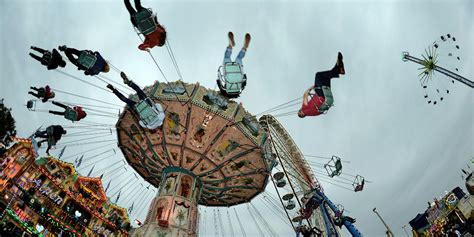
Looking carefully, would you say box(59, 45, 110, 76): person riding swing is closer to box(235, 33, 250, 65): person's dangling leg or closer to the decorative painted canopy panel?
the decorative painted canopy panel

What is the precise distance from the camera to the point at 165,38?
12148mm

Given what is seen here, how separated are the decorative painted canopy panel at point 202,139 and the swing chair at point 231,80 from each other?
2384 mm

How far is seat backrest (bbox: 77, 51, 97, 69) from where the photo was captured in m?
11.7

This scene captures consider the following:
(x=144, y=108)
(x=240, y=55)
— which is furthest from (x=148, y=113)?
(x=240, y=55)

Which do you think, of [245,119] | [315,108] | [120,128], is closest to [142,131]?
[120,128]

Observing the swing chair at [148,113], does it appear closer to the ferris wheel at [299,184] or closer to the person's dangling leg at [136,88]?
the person's dangling leg at [136,88]

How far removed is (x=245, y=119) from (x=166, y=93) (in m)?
4.91

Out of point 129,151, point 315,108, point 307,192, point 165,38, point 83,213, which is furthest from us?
point 83,213

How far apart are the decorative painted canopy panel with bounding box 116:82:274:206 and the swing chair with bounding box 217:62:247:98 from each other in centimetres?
238

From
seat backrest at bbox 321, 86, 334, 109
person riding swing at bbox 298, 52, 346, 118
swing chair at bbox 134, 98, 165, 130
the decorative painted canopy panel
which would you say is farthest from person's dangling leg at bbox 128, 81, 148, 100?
seat backrest at bbox 321, 86, 334, 109

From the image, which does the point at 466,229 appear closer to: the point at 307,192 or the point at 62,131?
the point at 307,192

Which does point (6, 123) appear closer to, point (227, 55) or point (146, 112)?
point (146, 112)

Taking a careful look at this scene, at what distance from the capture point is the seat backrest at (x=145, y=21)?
1077cm

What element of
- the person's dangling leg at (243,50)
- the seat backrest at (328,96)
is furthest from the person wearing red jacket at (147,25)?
the seat backrest at (328,96)
